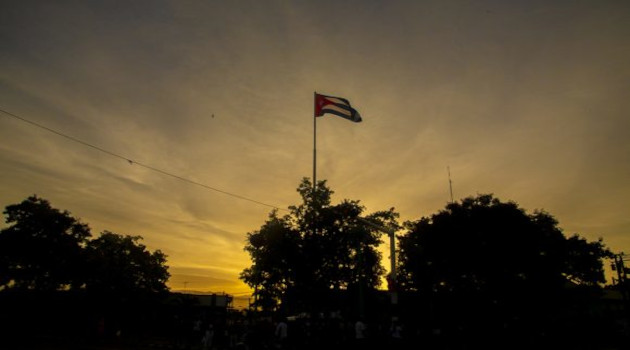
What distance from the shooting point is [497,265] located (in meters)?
40.3

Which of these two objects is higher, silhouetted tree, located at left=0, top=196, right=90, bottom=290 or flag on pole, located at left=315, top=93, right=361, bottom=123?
flag on pole, located at left=315, top=93, right=361, bottom=123

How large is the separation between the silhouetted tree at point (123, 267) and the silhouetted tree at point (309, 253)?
26.1 m

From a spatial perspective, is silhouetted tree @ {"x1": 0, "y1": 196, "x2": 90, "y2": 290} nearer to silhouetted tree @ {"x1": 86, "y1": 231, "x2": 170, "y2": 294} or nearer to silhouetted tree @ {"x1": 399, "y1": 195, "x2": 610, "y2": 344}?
silhouetted tree @ {"x1": 86, "y1": 231, "x2": 170, "y2": 294}

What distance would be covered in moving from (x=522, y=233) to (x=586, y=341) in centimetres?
1101

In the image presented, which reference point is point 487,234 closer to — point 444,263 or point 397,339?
point 444,263

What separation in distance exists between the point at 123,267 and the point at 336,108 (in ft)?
131

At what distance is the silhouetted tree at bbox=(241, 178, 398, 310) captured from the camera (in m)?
30.3

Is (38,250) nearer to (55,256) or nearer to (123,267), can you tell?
(55,256)

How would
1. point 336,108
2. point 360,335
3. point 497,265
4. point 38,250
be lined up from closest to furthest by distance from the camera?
1. point 360,335
2. point 336,108
3. point 497,265
4. point 38,250

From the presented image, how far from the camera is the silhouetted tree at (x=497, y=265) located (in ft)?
132

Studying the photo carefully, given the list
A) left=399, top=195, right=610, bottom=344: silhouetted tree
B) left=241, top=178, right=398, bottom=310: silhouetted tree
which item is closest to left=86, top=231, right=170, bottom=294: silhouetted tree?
left=241, top=178, right=398, bottom=310: silhouetted tree

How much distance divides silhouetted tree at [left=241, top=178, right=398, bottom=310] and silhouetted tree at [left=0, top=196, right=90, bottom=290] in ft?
95.1

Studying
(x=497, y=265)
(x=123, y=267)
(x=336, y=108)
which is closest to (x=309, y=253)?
(x=336, y=108)

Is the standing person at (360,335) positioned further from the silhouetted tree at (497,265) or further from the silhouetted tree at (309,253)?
the silhouetted tree at (497,265)
